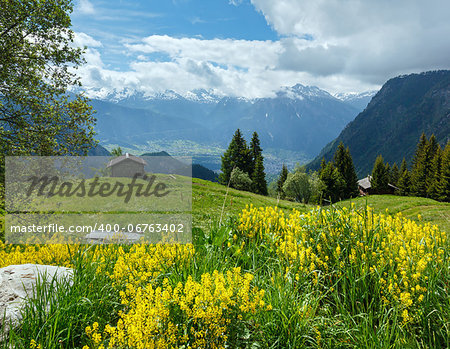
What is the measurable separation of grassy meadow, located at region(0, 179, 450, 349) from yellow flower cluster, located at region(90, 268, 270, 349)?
0.5 inches

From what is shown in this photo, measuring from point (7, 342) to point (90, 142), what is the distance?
24.3ft

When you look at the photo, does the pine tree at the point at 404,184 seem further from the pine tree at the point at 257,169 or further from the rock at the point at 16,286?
the rock at the point at 16,286

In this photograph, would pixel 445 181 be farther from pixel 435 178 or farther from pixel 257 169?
pixel 257 169

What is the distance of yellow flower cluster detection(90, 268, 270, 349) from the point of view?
2.59m


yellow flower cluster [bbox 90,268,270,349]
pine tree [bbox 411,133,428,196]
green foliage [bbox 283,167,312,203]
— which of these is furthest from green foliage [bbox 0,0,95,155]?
pine tree [bbox 411,133,428,196]

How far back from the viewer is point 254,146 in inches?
2409

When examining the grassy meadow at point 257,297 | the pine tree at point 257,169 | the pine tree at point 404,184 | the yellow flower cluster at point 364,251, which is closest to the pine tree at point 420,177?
the pine tree at point 404,184

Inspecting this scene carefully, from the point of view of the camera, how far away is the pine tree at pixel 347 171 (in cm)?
6712

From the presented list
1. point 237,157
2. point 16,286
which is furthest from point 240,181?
point 16,286

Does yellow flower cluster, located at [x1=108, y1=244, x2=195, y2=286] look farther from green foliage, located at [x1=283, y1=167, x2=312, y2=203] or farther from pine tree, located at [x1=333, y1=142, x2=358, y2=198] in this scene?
pine tree, located at [x1=333, y1=142, x2=358, y2=198]

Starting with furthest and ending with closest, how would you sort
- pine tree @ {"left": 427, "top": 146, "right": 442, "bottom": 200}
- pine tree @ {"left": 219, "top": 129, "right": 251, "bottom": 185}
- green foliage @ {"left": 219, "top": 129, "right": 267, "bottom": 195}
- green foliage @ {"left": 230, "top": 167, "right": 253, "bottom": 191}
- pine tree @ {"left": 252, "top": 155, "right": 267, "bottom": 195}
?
pine tree @ {"left": 219, "top": 129, "right": 251, "bottom": 185} < green foliage @ {"left": 219, "top": 129, "right": 267, "bottom": 195} < pine tree @ {"left": 252, "top": 155, "right": 267, "bottom": 195} < pine tree @ {"left": 427, "top": 146, "right": 442, "bottom": 200} < green foliage @ {"left": 230, "top": 167, "right": 253, "bottom": 191}

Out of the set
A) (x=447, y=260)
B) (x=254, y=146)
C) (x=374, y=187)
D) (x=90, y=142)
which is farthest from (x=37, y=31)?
(x=374, y=187)

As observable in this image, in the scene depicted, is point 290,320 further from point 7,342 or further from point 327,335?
point 7,342

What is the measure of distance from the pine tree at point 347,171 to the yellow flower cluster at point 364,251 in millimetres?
67012
